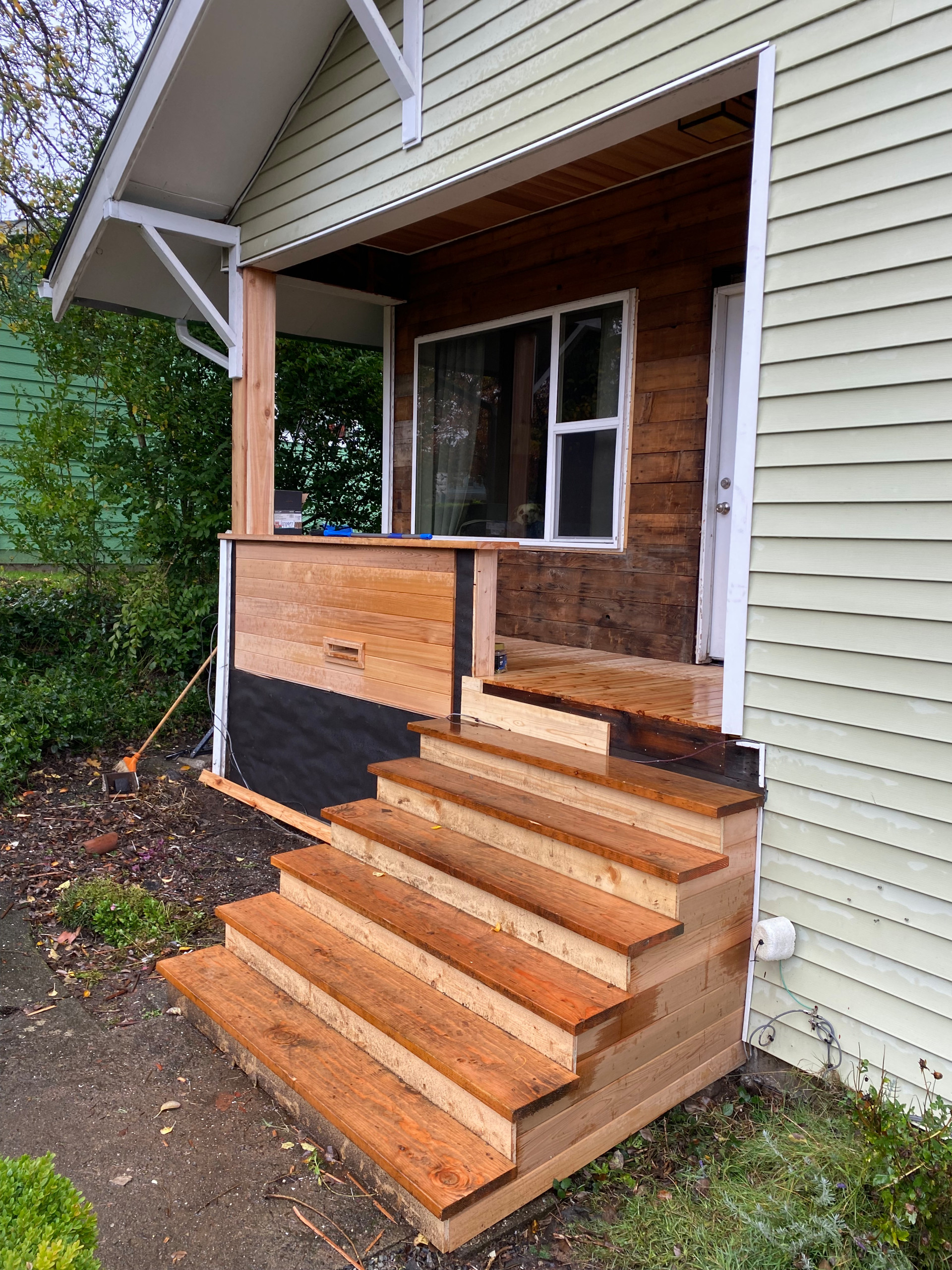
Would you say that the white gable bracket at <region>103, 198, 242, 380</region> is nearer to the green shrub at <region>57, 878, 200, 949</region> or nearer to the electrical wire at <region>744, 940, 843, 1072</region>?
the green shrub at <region>57, 878, 200, 949</region>

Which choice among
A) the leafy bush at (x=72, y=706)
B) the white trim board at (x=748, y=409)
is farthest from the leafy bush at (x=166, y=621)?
the white trim board at (x=748, y=409)

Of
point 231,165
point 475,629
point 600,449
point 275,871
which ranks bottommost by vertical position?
point 275,871

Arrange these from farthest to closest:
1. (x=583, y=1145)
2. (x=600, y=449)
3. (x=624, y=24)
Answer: (x=600, y=449)
(x=624, y=24)
(x=583, y=1145)

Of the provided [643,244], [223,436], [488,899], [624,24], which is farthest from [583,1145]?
[223,436]

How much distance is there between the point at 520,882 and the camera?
105 inches

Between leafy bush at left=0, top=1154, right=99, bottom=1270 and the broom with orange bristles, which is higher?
leafy bush at left=0, top=1154, right=99, bottom=1270

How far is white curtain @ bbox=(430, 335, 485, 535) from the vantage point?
18.7 feet

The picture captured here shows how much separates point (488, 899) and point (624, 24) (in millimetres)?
2833

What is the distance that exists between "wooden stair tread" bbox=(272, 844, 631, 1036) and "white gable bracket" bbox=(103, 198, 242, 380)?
10.4ft

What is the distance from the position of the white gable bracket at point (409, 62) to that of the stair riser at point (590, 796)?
267 centimetres

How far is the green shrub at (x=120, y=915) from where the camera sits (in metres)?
3.66

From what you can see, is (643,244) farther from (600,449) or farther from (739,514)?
(739,514)

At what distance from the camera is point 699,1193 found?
2229 mm

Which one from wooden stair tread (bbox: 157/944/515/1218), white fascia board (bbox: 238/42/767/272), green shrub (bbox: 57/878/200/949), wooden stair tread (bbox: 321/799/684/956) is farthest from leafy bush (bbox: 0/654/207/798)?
white fascia board (bbox: 238/42/767/272)
